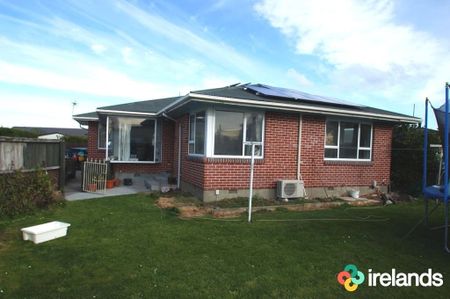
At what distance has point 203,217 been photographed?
7.48m

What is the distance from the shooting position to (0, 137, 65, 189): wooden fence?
7.54 meters

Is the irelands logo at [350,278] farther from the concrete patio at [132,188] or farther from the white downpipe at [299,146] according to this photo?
the concrete patio at [132,188]

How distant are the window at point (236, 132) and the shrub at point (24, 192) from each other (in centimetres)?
432

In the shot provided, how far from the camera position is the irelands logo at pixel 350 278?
399cm

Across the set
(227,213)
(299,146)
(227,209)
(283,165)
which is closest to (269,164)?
(283,165)

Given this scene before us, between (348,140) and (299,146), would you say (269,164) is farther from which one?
(348,140)

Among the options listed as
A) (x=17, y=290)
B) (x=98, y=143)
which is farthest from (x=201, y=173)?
(x=98, y=143)

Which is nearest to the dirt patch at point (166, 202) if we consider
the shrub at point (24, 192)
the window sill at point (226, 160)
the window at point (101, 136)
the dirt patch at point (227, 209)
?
the dirt patch at point (227, 209)

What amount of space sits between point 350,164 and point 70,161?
11.9m

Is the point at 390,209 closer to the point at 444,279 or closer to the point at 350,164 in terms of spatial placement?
the point at 350,164

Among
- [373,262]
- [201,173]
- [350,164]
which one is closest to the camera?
[373,262]

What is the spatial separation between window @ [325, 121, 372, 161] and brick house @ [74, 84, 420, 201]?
32 mm

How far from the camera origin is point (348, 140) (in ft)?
35.9

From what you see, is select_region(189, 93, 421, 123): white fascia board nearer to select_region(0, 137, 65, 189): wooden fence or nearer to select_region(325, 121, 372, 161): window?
select_region(325, 121, 372, 161): window
